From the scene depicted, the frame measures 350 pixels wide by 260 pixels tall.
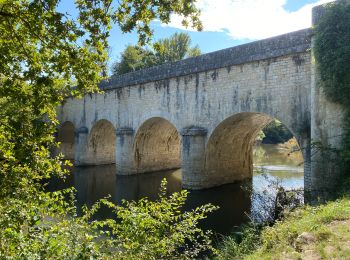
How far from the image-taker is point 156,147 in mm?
19188

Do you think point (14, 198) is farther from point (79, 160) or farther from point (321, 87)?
point (79, 160)

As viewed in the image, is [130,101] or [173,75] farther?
[130,101]

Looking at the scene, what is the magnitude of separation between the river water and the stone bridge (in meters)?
0.80

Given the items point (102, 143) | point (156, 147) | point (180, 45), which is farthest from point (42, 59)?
point (180, 45)

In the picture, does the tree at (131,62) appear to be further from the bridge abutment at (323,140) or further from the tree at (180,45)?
the bridge abutment at (323,140)

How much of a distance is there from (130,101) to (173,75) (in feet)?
12.7

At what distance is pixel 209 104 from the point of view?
13117mm

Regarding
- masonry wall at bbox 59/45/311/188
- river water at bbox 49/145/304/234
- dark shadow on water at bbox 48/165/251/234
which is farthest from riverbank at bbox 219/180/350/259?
masonry wall at bbox 59/45/311/188

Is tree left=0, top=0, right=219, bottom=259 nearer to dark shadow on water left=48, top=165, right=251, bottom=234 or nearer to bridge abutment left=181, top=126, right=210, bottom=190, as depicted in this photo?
dark shadow on water left=48, top=165, right=251, bottom=234

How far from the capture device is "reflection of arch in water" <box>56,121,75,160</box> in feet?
85.2

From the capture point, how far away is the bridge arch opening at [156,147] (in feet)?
58.2

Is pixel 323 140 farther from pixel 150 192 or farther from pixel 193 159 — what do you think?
pixel 150 192

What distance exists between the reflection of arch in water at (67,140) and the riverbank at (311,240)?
22.4 metres

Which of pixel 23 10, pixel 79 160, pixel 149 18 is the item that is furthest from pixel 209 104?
pixel 79 160
